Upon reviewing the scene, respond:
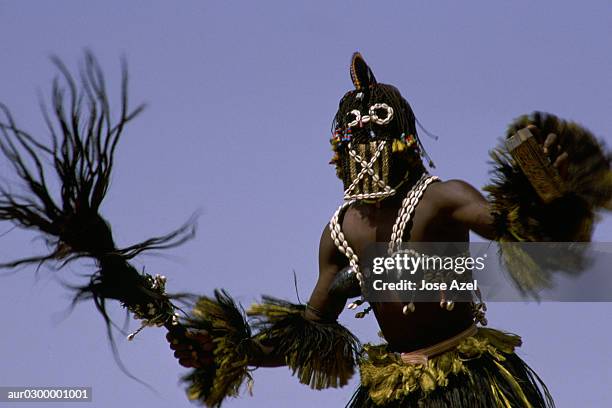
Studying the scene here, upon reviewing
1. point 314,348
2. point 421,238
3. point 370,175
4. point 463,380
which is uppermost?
point 370,175

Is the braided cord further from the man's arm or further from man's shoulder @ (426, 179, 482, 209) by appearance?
the man's arm

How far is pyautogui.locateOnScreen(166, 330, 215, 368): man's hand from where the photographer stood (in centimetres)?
534

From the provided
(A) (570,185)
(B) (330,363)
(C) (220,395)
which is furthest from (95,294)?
(A) (570,185)

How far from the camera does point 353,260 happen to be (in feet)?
17.2

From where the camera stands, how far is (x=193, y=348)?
5.36 metres

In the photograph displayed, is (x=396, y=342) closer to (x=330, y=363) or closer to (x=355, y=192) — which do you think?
(x=330, y=363)

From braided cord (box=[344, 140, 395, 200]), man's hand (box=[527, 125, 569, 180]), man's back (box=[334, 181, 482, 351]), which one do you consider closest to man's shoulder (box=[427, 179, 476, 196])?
man's back (box=[334, 181, 482, 351])

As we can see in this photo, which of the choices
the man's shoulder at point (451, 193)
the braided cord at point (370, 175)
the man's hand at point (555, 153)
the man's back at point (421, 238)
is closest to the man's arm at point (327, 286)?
the man's back at point (421, 238)

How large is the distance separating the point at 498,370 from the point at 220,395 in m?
1.23

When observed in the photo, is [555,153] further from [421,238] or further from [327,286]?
[327,286]

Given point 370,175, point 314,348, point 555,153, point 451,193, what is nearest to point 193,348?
point 314,348

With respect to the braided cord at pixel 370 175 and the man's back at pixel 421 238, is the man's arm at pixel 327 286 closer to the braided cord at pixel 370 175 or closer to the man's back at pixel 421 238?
the man's back at pixel 421 238

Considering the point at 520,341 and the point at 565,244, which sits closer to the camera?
the point at 565,244

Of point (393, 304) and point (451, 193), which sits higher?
point (451, 193)
